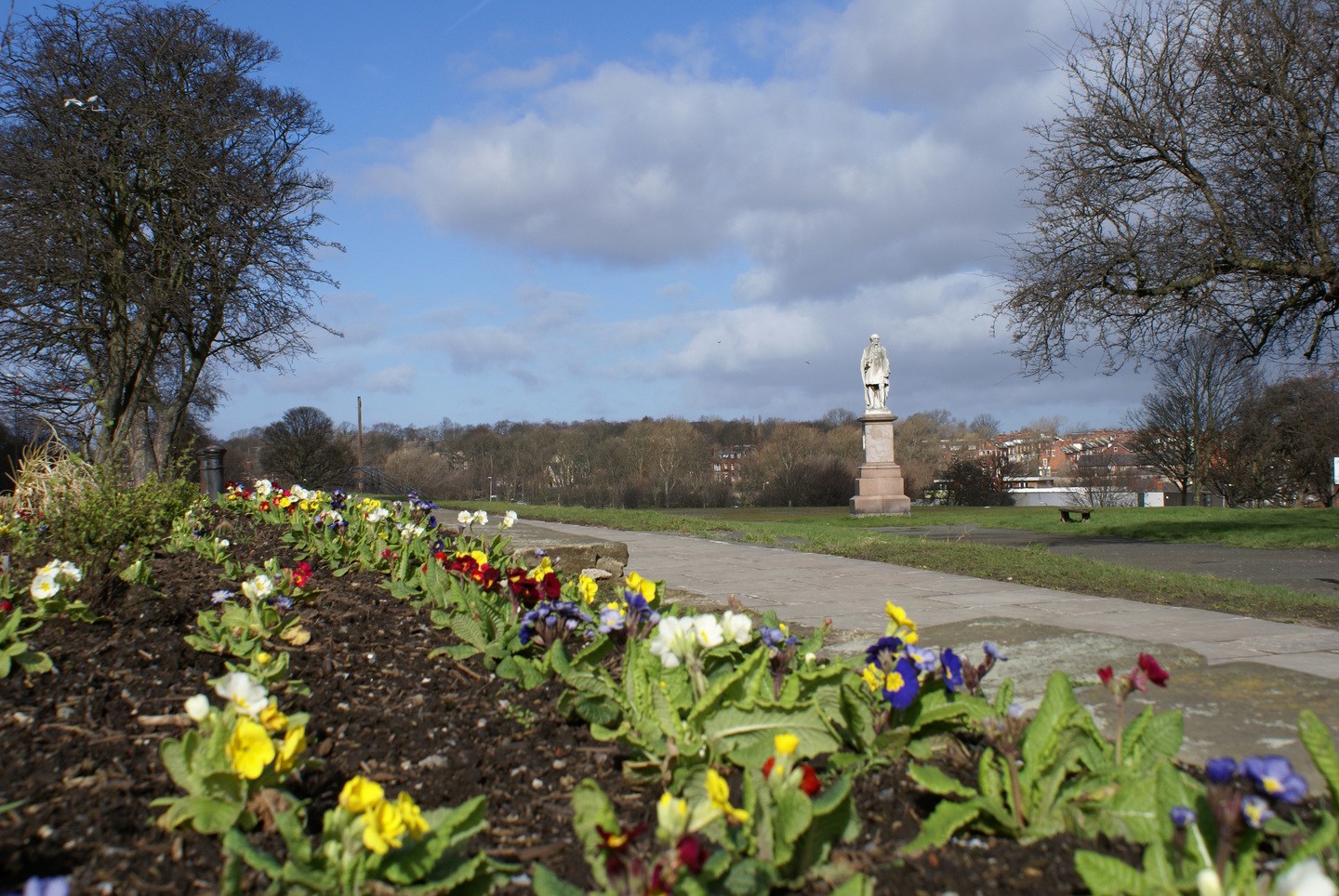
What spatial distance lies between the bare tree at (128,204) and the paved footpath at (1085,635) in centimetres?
799

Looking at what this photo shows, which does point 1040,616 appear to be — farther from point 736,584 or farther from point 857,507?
point 857,507

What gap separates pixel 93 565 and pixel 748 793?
2.82 meters

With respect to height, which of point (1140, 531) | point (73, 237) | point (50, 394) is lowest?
point (1140, 531)

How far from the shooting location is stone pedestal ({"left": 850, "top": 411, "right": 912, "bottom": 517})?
2055 cm

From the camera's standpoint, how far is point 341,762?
1.98 metres

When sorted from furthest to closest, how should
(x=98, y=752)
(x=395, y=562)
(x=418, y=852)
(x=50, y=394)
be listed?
(x=50, y=394) < (x=395, y=562) < (x=98, y=752) < (x=418, y=852)

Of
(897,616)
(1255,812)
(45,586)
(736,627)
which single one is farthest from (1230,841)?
(45,586)

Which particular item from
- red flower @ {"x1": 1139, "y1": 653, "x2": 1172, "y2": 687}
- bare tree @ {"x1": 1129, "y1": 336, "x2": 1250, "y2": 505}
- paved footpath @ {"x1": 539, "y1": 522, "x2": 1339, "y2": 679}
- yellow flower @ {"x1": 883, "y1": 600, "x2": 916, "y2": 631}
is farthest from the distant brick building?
red flower @ {"x1": 1139, "y1": 653, "x2": 1172, "y2": 687}

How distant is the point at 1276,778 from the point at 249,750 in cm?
184

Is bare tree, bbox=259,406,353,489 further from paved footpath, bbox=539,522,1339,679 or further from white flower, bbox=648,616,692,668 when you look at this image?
white flower, bbox=648,616,692,668

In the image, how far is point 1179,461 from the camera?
3259cm

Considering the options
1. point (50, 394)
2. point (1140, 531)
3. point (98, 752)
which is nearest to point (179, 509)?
point (98, 752)

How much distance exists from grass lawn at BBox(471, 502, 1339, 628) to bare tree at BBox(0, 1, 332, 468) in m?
6.75

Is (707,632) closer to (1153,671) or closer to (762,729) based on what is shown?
(762,729)
